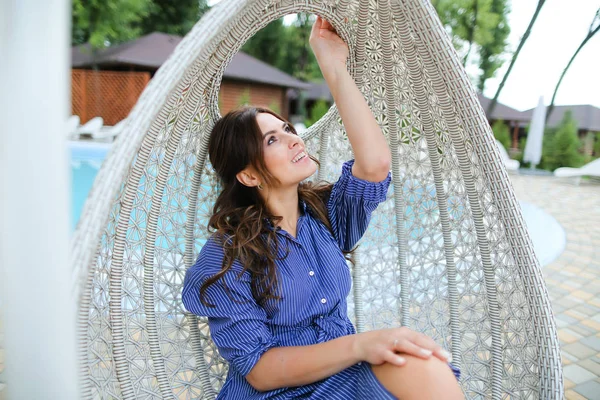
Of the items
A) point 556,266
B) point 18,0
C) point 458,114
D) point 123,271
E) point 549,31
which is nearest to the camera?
point 18,0

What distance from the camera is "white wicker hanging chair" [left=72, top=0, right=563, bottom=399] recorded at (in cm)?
116

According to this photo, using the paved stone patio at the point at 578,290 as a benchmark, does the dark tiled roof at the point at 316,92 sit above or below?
above

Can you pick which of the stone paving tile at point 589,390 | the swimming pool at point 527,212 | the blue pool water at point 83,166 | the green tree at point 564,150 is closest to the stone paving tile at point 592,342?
the stone paving tile at point 589,390

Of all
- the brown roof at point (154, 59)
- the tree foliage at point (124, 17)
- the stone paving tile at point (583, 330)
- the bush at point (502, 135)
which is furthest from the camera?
the brown roof at point (154, 59)

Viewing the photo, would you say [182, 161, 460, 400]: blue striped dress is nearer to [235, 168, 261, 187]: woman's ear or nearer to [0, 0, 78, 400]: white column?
[235, 168, 261, 187]: woman's ear

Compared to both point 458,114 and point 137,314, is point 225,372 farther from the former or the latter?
point 458,114

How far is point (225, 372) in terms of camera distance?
1.44 m

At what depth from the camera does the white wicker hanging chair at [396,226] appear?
45.8 inches

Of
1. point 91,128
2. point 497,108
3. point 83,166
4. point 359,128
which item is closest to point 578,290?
point 359,128

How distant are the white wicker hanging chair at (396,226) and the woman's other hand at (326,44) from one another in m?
0.04

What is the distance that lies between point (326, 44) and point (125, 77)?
12.0 metres

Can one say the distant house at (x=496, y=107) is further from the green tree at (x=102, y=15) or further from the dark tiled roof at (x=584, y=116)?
the green tree at (x=102, y=15)

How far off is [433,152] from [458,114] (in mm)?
198

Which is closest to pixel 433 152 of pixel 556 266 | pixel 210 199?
pixel 210 199
